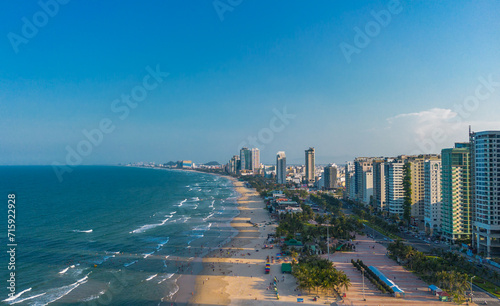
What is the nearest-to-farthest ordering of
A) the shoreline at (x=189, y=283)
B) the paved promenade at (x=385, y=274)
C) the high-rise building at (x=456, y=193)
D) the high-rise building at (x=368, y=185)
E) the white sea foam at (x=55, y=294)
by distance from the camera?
1. the paved promenade at (x=385, y=274)
2. the white sea foam at (x=55, y=294)
3. the shoreline at (x=189, y=283)
4. the high-rise building at (x=456, y=193)
5. the high-rise building at (x=368, y=185)

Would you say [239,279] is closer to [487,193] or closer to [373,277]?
[373,277]

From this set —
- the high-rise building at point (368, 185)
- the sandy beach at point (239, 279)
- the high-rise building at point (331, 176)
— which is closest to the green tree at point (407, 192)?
the high-rise building at point (368, 185)

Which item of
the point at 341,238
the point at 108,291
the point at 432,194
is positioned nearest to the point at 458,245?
the point at 432,194

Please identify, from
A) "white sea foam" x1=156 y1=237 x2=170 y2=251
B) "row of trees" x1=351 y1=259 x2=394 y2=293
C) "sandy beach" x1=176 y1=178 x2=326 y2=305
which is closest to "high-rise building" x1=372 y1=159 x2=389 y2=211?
"sandy beach" x1=176 y1=178 x2=326 y2=305

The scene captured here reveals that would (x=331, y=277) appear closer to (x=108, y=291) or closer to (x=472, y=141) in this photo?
(x=108, y=291)

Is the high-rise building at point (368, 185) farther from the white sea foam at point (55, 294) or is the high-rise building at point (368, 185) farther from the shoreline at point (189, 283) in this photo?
the white sea foam at point (55, 294)

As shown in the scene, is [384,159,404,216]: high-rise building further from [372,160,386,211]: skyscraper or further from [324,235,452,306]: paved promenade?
[324,235,452,306]: paved promenade

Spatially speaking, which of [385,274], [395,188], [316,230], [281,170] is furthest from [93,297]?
[281,170]
